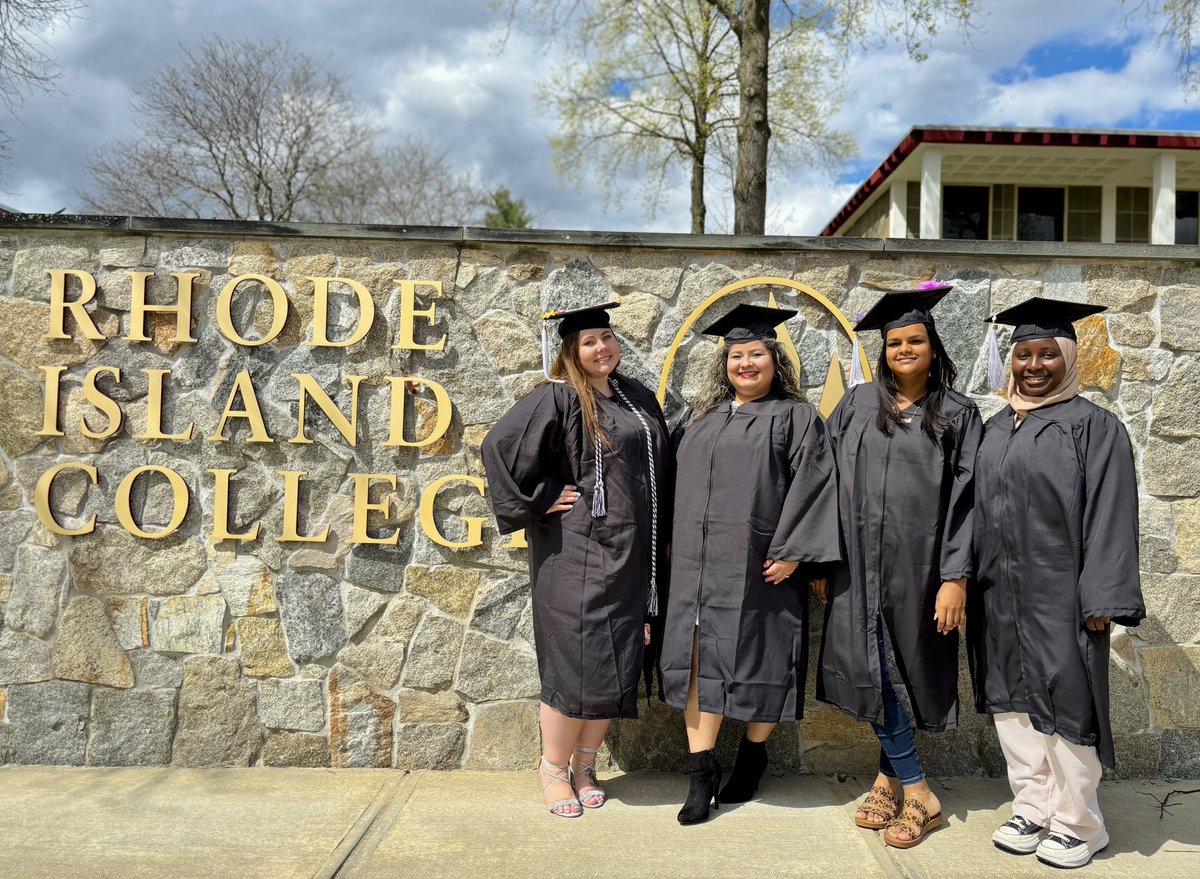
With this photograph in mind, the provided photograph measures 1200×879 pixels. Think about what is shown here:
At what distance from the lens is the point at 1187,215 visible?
1366 cm

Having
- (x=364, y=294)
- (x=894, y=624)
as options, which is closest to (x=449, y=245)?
(x=364, y=294)

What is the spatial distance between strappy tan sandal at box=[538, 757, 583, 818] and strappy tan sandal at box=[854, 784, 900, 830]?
1.02 meters

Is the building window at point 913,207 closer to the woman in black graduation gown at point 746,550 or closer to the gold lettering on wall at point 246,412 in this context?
the woman in black graduation gown at point 746,550

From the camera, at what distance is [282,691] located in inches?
145

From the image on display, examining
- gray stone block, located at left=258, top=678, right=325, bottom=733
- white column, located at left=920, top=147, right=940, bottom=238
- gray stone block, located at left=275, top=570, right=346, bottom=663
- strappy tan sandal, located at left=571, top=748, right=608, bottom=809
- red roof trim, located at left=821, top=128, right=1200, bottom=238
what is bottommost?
strappy tan sandal, located at left=571, top=748, right=608, bottom=809

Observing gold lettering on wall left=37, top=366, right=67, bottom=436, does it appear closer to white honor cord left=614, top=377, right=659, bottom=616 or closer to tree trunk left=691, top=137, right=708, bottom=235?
white honor cord left=614, top=377, right=659, bottom=616

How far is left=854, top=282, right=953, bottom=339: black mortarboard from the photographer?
3049 millimetres

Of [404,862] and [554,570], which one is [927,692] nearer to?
[554,570]

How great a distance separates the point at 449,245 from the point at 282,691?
1.99 m

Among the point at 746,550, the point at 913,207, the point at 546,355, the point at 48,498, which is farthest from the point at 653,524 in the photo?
the point at 913,207

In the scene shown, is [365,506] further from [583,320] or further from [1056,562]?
[1056,562]

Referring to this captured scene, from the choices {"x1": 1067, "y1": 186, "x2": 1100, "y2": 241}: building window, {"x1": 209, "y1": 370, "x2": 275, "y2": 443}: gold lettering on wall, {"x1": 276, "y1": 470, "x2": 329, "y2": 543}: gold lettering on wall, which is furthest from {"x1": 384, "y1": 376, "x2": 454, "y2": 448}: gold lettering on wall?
{"x1": 1067, "y1": 186, "x2": 1100, "y2": 241}: building window

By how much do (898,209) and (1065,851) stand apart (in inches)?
459

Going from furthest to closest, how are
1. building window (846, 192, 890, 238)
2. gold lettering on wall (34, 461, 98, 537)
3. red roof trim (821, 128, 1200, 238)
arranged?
building window (846, 192, 890, 238) < red roof trim (821, 128, 1200, 238) < gold lettering on wall (34, 461, 98, 537)
